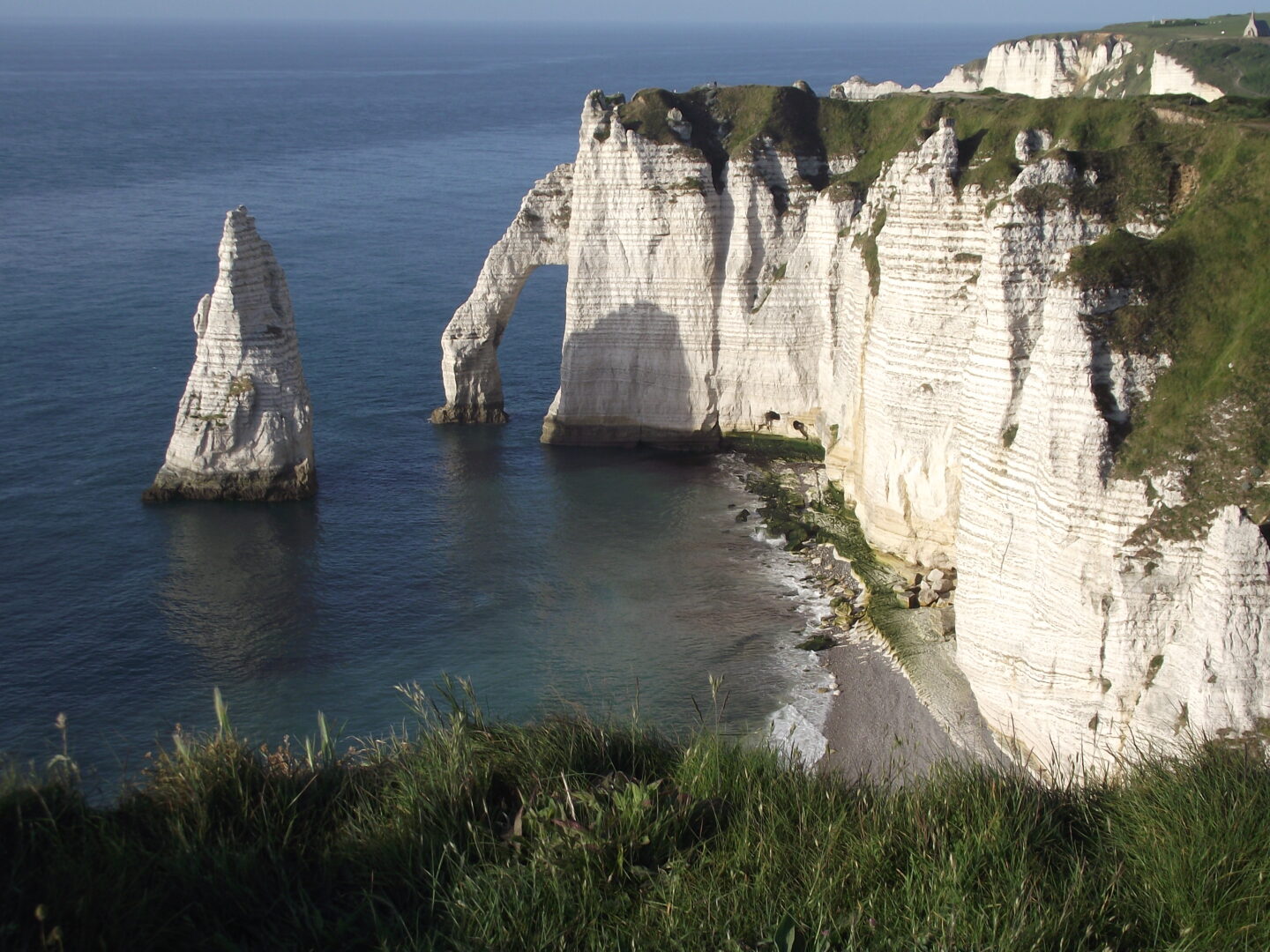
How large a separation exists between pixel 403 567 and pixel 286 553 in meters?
3.67

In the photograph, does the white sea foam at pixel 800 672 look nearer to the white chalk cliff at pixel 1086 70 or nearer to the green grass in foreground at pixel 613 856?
the green grass in foreground at pixel 613 856

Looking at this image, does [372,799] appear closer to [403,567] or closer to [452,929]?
[452,929]

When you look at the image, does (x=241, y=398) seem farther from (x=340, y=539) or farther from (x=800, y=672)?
(x=800, y=672)

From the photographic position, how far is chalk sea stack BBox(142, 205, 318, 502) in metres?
37.0

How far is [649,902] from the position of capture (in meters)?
9.92

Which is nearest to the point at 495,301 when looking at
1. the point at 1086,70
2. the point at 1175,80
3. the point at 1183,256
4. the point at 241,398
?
the point at 241,398

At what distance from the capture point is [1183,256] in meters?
20.5

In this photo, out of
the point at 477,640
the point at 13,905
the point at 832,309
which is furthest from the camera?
the point at 832,309

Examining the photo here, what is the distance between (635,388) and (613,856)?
109ft

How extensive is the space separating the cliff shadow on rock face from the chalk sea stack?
9.85m

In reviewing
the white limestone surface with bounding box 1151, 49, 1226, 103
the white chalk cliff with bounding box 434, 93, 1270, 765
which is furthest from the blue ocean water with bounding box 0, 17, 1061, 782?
the white limestone surface with bounding box 1151, 49, 1226, 103

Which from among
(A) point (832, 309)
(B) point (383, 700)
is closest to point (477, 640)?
(B) point (383, 700)

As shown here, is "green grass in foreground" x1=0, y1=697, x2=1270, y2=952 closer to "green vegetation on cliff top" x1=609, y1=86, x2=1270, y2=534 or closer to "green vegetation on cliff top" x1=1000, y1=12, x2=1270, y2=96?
"green vegetation on cliff top" x1=609, y1=86, x2=1270, y2=534

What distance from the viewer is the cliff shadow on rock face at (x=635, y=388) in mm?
42312
